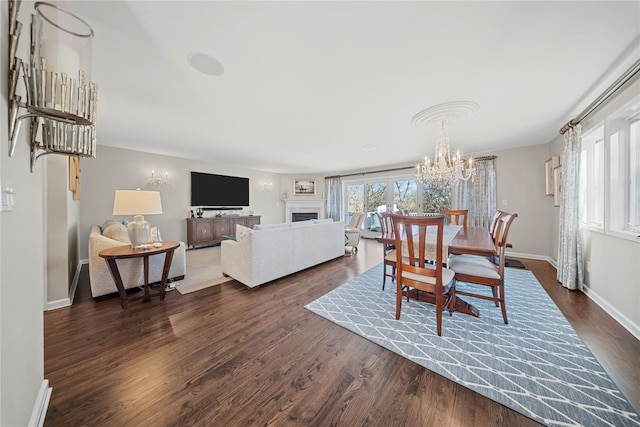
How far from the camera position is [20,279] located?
88 centimetres

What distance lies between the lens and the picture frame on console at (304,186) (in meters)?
7.76

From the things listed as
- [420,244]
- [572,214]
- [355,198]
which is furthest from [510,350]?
[355,198]

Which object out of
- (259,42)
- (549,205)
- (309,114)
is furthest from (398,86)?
(549,205)

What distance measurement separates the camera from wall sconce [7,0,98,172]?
824 mm

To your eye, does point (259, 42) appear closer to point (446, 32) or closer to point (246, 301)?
point (446, 32)

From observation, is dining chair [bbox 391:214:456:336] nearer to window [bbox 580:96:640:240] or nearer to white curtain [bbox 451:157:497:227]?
window [bbox 580:96:640:240]

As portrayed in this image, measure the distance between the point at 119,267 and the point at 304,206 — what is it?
556cm

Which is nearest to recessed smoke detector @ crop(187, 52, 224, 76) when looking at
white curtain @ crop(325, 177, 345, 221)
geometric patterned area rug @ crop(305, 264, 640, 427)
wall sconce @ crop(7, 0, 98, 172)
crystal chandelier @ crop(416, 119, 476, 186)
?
wall sconce @ crop(7, 0, 98, 172)

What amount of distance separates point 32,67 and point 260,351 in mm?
1957

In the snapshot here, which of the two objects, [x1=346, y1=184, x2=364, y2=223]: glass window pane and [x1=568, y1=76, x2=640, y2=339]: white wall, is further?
[x1=346, y1=184, x2=364, y2=223]: glass window pane

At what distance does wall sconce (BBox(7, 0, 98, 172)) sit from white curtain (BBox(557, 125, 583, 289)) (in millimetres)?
4689

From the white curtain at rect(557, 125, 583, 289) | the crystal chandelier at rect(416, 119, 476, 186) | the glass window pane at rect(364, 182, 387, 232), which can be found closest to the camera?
the white curtain at rect(557, 125, 583, 289)

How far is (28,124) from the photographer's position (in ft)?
3.32

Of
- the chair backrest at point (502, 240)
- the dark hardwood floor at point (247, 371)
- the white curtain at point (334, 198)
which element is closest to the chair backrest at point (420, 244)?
the chair backrest at point (502, 240)
